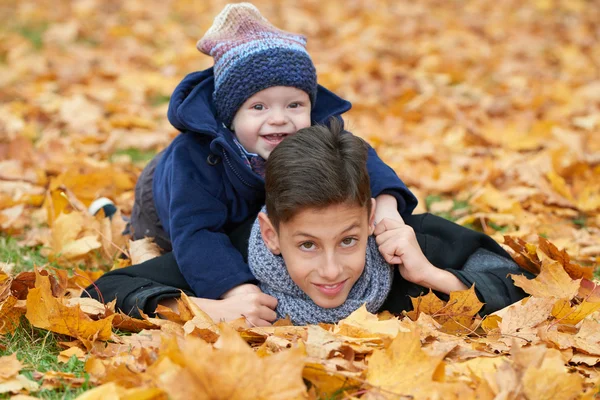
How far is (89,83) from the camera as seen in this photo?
6.57 metres

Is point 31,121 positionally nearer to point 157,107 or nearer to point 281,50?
point 157,107

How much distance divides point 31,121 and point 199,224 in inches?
127

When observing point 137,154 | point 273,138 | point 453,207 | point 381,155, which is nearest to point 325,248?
point 273,138

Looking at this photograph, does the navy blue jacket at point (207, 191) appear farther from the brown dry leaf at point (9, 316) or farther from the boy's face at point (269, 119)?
the brown dry leaf at point (9, 316)

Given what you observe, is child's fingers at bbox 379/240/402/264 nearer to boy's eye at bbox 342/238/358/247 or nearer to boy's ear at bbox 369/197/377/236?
boy's ear at bbox 369/197/377/236

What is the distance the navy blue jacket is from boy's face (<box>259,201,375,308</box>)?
A: 11.8 inches

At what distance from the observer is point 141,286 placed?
2701 mm

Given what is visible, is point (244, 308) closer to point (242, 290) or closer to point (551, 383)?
point (242, 290)

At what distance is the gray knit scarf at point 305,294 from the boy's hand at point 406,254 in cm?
4

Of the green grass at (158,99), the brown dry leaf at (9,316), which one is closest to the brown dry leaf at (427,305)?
the brown dry leaf at (9,316)

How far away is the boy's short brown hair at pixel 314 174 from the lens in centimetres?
237

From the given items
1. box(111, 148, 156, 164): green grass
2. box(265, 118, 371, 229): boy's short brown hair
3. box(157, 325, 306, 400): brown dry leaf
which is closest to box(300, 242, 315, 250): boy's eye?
box(265, 118, 371, 229): boy's short brown hair

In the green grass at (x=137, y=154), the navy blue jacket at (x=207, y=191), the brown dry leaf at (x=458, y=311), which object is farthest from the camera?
the green grass at (x=137, y=154)

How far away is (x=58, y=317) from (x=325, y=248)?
0.87m
